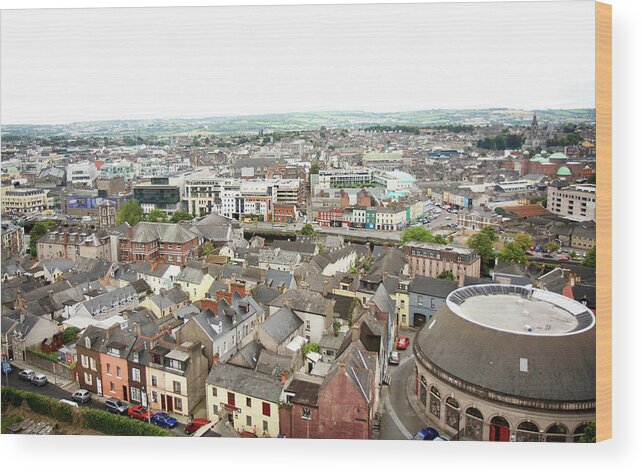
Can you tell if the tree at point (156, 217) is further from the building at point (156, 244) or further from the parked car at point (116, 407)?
Result: the parked car at point (116, 407)

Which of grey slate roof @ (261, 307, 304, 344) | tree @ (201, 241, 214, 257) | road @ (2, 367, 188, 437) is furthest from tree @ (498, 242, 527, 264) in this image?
road @ (2, 367, 188, 437)

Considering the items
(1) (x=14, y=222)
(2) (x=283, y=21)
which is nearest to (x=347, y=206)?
(1) (x=14, y=222)

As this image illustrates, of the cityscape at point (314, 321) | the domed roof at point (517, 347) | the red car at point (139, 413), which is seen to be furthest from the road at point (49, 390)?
the domed roof at point (517, 347)

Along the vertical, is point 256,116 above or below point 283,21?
below

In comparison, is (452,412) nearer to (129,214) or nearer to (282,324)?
(282,324)

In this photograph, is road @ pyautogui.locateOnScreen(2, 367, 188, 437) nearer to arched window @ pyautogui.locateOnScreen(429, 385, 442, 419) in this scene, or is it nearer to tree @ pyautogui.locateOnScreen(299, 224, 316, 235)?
arched window @ pyautogui.locateOnScreen(429, 385, 442, 419)

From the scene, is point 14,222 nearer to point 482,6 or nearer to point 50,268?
point 50,268
